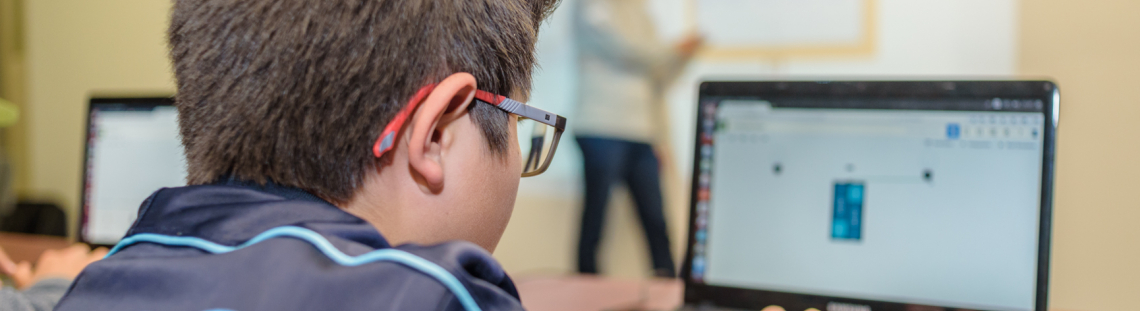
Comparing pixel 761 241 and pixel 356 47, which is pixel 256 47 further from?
pixel 761 241

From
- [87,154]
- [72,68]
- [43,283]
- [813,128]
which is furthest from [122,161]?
[72,68]

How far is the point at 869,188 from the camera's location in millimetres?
750

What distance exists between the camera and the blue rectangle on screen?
753mm

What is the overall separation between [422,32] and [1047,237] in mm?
652

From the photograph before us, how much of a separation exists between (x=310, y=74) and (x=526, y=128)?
19 cm

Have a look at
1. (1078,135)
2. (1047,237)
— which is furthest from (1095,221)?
(1047,237)

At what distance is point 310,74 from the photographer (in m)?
0.43

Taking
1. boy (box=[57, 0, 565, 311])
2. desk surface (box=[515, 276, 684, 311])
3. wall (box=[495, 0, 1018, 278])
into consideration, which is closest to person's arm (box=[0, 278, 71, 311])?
boy (box=[57, 0, 565, 311])

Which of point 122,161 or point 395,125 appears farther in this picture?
point 122,161

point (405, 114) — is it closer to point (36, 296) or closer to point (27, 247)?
point (36, 296)

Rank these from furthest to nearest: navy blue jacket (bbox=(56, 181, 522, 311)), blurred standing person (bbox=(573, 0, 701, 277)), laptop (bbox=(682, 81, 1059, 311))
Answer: blurred standing person (bbox=(573, 0, 701, 277)), laptop (bbox=(682, 81, 1059, 311)), navy blue jacket (bbox=(56, 181, 522, 311))

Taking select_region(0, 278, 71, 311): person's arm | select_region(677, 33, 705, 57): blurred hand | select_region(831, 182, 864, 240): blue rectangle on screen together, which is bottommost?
select_region(0, 278, 71, 311): person's arm

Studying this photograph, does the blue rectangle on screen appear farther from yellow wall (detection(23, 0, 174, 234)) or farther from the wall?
yellow wall (detection(23, 0, 174, 234))

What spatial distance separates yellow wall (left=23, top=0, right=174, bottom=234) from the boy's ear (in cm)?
220
